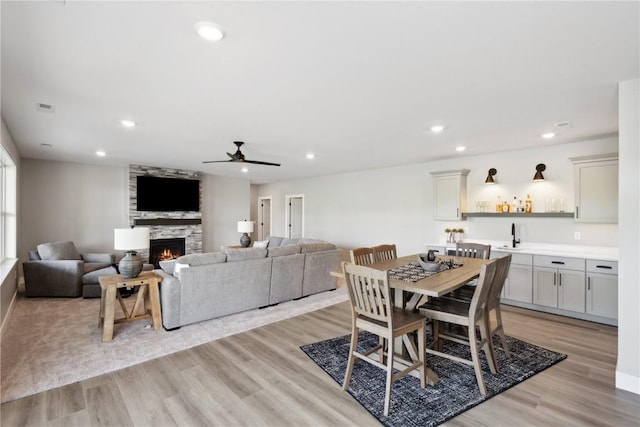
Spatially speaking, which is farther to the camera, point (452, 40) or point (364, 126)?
point (364, 126)

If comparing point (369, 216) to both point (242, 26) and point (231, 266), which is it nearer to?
point (231, 266)

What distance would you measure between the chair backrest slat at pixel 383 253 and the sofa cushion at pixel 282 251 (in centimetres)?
159

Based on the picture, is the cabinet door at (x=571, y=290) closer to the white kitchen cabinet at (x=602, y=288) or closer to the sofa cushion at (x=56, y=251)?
the white kitchen cabinet at (x=602, y=288)

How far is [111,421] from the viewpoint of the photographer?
2.18m

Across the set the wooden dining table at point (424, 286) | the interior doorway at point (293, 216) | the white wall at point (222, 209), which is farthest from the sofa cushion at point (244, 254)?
the interior doorway at point (293, 216)

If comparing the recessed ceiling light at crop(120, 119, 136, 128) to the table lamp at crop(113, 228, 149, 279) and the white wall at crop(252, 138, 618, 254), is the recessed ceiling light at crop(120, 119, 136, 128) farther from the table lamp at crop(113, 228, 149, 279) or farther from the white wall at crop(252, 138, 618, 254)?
the white wall at crop(252, 138, 618, 254)

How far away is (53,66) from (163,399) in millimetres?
2628

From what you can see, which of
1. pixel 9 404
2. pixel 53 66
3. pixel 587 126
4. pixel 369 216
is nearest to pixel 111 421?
pixel 9 404

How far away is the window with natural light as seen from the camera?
4574 millimetres

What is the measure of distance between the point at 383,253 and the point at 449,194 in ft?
8.50

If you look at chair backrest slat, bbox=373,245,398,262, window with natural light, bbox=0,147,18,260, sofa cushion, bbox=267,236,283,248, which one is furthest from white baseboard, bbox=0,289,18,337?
sofa cushion, bbox=267,236,283,248

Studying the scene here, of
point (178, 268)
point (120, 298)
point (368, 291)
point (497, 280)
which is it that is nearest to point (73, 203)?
point (120, 298)

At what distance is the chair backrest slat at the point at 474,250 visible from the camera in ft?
13.2

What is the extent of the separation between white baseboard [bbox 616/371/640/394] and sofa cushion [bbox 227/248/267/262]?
3.93 m
